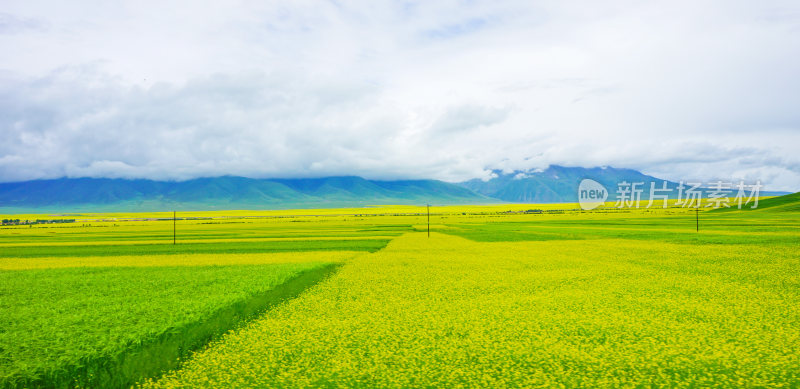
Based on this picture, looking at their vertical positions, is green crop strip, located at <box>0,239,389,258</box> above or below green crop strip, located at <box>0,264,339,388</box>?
below

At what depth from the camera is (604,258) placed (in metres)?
30.9

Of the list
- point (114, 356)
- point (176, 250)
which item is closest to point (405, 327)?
point (114, 356)

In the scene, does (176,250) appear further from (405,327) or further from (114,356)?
(405,327)

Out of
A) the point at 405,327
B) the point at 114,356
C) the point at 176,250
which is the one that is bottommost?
the point at 176,250

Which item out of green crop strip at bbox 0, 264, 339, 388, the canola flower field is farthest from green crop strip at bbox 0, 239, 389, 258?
green crop strip at bbox 0, 264, 339, 388

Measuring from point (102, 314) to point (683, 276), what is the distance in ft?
81.6

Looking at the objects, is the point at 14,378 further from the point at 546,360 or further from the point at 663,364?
the point at 663,364

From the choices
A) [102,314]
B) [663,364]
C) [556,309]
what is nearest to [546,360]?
[663,364]

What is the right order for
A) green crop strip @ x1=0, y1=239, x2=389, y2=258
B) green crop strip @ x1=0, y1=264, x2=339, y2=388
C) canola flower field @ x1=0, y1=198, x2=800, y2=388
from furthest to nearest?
green crop strip @ x1=0, y1=239, x2=389, y2=258 → canola flower field @ x1=0, y1=198, x2=800, y2=388 → green crop strip @ x1=0, y1=264, x2=339, y2=388

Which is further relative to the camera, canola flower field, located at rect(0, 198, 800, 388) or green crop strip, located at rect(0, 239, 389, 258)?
green crop strip, located at rect(0, 239, 389, 258)

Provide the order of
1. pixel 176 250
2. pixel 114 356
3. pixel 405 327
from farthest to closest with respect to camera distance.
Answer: pixel 176 250
pixel 405 327
pixel 114 356

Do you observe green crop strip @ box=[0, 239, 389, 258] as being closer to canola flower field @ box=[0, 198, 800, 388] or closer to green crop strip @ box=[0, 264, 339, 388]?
canola flower field @ box=[0, 198, 800, 388]

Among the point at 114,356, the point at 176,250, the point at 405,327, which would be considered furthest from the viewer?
the point at 176,250

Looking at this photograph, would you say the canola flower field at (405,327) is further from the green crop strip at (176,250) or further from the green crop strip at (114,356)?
the green crop strip at (176,250)
